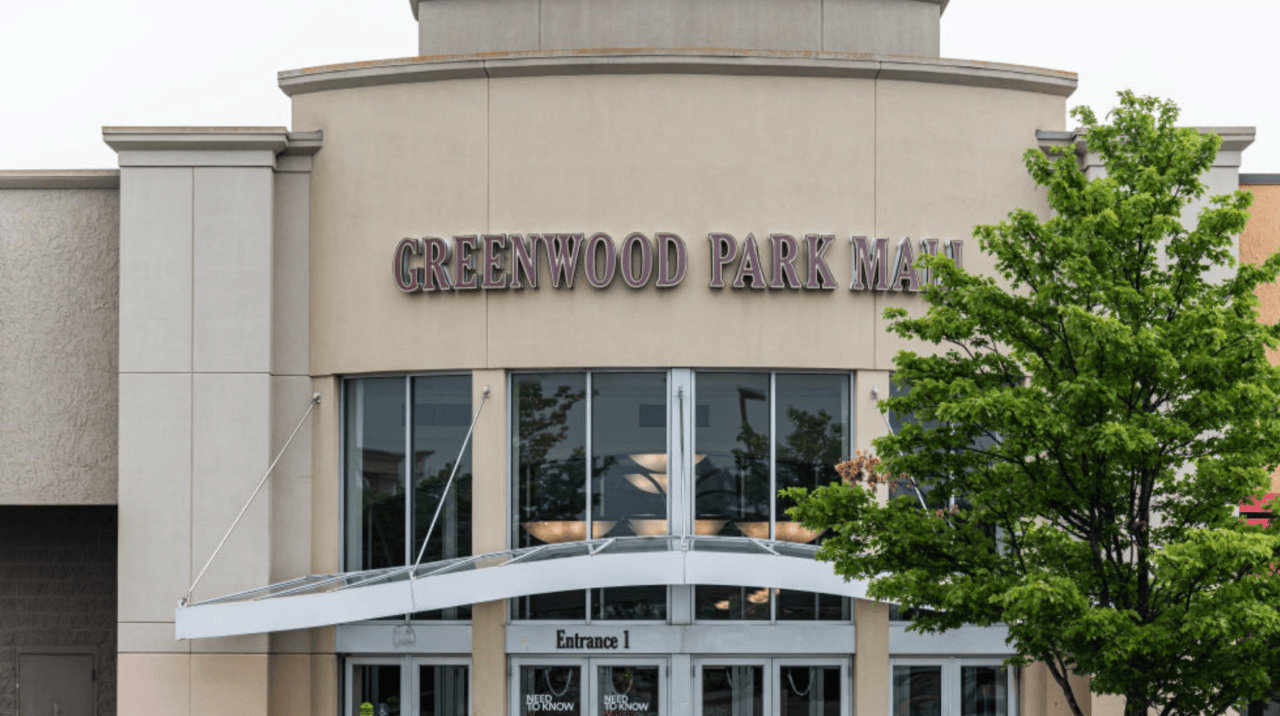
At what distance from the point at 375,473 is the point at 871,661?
797 centimetres

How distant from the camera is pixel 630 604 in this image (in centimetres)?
2489

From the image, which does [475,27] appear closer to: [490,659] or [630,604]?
[630,604]

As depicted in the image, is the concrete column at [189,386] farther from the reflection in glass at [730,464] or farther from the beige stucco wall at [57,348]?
the reflection in glass at [730,464]

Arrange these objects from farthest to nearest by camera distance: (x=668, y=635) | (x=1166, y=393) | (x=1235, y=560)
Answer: (x=668, y=635)
(x=1166, y=393)
(x=1235, y=560)

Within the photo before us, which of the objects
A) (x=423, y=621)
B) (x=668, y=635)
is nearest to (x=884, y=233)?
(x=668, y=635)

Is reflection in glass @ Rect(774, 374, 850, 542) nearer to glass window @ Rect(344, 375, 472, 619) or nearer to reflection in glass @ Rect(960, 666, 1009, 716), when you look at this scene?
reflection in glass @ Rect(960, 666, 1009, 716)

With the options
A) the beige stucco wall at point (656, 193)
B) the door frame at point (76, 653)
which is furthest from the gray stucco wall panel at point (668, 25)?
the door frame at point (76, 653)

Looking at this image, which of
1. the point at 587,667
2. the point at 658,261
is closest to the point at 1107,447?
the point at 658,261

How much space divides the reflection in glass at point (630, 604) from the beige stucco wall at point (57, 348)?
791 centimetres

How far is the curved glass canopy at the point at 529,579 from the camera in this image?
23.0 meters

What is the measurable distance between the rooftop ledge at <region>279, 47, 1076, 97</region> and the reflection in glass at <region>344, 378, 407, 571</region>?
15.4ft

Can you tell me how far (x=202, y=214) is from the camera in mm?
25625

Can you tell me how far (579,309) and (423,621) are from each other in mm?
5242

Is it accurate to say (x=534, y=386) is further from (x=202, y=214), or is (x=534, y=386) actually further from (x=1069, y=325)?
(x=1069, y=325)
